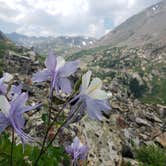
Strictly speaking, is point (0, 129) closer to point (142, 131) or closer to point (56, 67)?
point (56, 67)

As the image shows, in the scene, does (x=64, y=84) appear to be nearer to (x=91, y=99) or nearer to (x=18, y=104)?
(x=91, y=99)

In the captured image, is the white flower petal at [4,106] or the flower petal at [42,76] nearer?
the white flower petal at [4,106]

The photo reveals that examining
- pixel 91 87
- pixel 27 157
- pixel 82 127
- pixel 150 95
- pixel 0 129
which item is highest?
pixel 91 87

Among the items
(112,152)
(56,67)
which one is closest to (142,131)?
(112,152)

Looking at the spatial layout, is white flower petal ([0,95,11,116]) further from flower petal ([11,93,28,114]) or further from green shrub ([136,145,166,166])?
green shrub ([136,145,166,166])

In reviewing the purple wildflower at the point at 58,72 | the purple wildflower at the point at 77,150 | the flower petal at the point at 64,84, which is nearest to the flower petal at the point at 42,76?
the purple wildflower at the point at 58,72

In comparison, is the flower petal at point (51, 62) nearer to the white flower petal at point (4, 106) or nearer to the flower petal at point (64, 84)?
the flower petal at point (64, 84)
